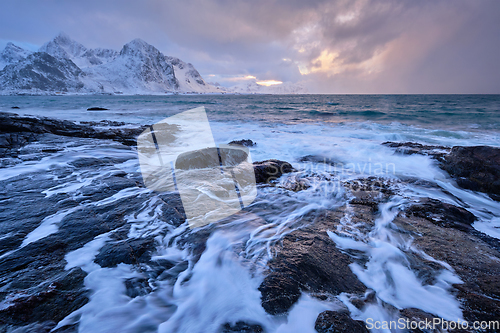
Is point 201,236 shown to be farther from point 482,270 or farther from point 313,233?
point 482,270

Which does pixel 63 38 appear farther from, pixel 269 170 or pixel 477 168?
pixel 477 168

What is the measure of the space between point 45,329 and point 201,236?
1.46 meters

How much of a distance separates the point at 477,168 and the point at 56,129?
1220 centimetres

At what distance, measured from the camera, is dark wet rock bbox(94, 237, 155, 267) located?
215 centimetres

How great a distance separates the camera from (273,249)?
2416 millimetres

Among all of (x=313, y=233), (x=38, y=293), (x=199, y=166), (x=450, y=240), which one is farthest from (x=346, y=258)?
(x=199, y=166)

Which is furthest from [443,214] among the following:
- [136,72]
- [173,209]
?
[136,72]

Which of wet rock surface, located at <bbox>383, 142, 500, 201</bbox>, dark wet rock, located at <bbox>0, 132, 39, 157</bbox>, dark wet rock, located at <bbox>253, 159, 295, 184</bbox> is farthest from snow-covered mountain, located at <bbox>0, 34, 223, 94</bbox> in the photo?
wet rock surface, located at <bbox>383, 142, 500, 201</bbox>

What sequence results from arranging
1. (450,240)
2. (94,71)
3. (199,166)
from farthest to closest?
(94,71) → (199,166) → (450,240)

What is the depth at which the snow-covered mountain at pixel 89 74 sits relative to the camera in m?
97.3

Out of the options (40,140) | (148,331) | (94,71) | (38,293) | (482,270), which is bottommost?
(148,331)

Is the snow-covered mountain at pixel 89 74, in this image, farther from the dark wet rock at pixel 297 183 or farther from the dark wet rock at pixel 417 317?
the dark wet rock at pixel 417 317

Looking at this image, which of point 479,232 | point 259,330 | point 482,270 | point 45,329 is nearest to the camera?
point 45,329

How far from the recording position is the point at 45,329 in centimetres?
149
